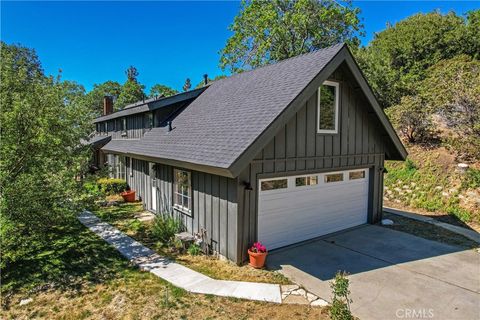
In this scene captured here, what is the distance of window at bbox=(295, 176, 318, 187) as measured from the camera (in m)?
8.59

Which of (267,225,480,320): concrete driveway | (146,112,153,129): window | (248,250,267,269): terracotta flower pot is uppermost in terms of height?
(146,112,153,129): window

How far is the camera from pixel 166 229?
930 centimetres

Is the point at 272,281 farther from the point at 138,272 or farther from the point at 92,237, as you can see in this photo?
the point at 92,237

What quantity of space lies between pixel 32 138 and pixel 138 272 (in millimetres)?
4187

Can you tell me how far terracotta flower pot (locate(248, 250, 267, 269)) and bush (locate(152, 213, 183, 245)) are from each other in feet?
10.0

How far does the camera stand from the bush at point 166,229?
30.2 feet

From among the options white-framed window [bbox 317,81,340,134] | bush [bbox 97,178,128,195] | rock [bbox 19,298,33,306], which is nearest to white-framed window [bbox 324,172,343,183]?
white-framed window [bbox 317,81,340,134]

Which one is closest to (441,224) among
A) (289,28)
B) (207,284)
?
(207,284)

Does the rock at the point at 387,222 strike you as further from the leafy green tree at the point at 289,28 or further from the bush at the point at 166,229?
the leafy green tree at the point at 289,28

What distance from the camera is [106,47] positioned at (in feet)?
84.8

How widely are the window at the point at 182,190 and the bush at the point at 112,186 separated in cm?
702

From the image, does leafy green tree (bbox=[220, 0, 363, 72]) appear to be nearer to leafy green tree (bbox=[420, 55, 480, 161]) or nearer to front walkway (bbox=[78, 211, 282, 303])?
leafy green tree (bbox=[420, 55, 480, 161])

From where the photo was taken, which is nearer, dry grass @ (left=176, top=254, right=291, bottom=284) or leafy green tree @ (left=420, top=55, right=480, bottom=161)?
dry grass @ (left=176, top=254, right=291, bottom=284)

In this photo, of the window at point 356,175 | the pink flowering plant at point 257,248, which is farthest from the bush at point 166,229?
the window at point 356,175
